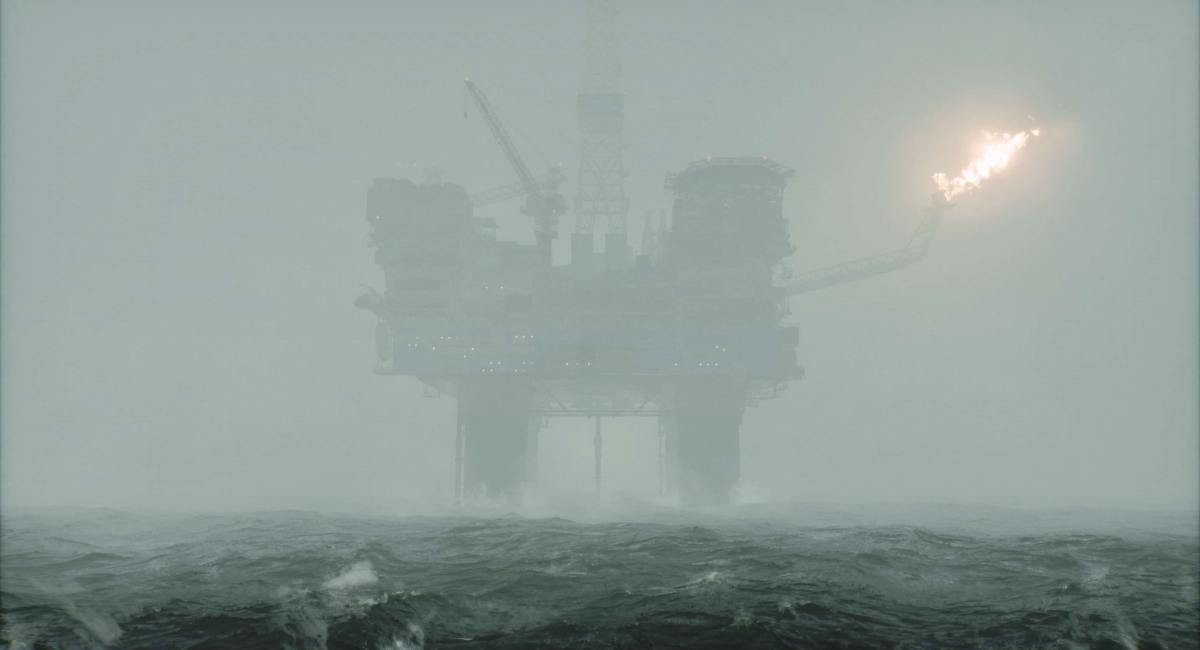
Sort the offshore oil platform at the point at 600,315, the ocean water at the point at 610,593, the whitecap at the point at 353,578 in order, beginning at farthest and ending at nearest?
the offshore oil platform at the point at 600,315
the whitecap at the point at 353,578
the ocean water at the point at 610,593

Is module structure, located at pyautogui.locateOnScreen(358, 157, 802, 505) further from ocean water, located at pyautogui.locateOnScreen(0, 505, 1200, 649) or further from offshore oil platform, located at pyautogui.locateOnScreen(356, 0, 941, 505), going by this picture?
ocean water, located at pyautogui.locateOnScreen(0, 505, 1200, 649)

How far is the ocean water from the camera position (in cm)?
Result: 1411

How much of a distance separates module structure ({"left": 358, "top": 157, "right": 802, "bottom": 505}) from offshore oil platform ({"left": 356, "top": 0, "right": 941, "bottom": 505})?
0.15 m

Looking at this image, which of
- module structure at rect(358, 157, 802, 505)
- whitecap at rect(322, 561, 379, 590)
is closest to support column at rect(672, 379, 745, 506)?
module structure at rect(358, 157, 802, 505)

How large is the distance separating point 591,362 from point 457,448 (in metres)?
24.7

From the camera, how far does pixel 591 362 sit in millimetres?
104688

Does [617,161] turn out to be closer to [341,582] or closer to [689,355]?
[689,355]

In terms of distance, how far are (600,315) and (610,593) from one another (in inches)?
3496

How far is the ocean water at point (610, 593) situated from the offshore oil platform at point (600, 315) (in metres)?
74.9

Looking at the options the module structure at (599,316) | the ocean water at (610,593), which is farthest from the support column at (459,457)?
the ocean water at (610,593)

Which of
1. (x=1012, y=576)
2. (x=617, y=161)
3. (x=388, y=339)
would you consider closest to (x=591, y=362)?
(x=388, y=339)

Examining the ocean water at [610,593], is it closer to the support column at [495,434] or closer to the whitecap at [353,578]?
the whitecap at [353,578]

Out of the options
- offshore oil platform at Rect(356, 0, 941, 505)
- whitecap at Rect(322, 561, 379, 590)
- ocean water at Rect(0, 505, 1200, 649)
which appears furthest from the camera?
offshore oil platform at Rect(356, 0, 941, 505)

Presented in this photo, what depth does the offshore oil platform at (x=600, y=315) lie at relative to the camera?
333 feet
